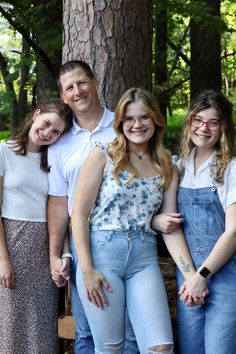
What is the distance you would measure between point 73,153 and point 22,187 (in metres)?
0.36

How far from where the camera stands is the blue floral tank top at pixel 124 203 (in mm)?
3025

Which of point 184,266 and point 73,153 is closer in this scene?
point 184,266

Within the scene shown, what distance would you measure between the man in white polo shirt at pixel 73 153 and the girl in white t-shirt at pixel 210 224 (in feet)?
1.82

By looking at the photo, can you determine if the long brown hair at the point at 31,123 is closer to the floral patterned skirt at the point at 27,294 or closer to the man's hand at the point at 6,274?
the floral patterned skirt at the point at 27,294

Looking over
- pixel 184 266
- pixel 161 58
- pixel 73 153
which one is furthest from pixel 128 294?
pixel 161 58

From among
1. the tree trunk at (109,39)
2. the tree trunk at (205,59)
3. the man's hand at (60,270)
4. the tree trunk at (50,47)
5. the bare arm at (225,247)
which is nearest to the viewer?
the bare arm at (225,247)

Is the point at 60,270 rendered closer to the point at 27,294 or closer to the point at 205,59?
the point at 27,294

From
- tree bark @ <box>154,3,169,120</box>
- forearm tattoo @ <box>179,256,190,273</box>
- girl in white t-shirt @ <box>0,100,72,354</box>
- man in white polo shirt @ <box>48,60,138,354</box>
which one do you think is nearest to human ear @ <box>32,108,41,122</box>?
girl in white t-shirt @ <box>0,100,72,354</box>

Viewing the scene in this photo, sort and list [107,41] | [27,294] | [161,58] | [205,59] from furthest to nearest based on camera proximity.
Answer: [161,58] → [205,59] → [107,41] → [27,294]

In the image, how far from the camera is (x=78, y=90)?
3.31 metres

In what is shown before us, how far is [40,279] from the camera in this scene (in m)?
3.43

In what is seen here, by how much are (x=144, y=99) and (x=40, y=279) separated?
124 centimetres

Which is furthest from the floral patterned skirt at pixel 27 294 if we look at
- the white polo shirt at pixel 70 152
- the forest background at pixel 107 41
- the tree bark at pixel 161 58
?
the tree bark at pixel 161 58

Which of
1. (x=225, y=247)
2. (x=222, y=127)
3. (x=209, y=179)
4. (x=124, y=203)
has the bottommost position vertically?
(x=225, y=247)
